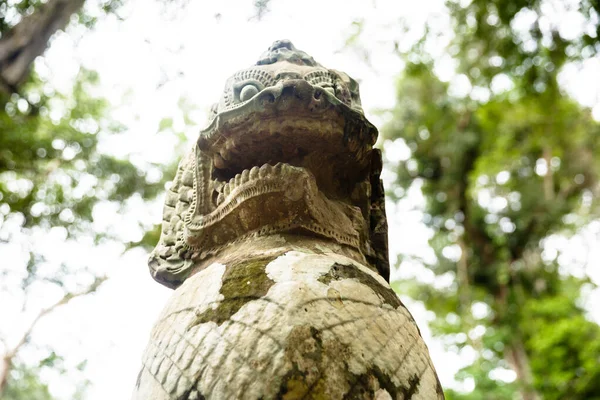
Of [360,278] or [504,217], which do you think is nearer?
[360,278]

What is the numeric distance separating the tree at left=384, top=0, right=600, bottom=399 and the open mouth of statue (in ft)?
18.9

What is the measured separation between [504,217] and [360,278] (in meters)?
10.5

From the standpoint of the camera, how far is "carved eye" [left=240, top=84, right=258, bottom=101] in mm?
1775

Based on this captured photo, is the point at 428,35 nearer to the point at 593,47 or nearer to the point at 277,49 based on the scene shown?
the point at 593,47

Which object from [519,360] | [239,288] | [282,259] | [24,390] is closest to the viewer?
[239,288]

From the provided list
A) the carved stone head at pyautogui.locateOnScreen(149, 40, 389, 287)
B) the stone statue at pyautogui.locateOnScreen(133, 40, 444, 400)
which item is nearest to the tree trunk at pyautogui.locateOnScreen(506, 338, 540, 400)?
the carved stone head at pyautogui.locateOnScreen(149, 40, 389, 287)

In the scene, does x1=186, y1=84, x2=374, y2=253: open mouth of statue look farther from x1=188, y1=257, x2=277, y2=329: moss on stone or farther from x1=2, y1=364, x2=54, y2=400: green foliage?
x1=2, y1=364, x2=54, y2=400: green foliage

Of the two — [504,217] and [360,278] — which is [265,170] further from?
[504,217]

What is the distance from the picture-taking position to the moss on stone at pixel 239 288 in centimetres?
132

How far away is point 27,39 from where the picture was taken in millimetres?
4293

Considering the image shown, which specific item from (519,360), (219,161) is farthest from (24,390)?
(219,161)

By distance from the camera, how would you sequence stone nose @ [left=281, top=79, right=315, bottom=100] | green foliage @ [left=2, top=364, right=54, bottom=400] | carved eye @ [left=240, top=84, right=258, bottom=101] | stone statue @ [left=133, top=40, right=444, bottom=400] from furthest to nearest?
green foliage @ [left=2, top=364, right=54, bottom=400] → carved eye @ [left=240, top=84, right=258, bottom=101] → stone nose @ [left=281, top=79, right=315, bottom=100] → stone statue @ [left=133, top=40, right=444, bottom=400]

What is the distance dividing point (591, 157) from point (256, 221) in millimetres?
10421

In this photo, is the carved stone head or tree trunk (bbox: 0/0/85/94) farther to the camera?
tree trunk (bbox: 0/0/85/94)
